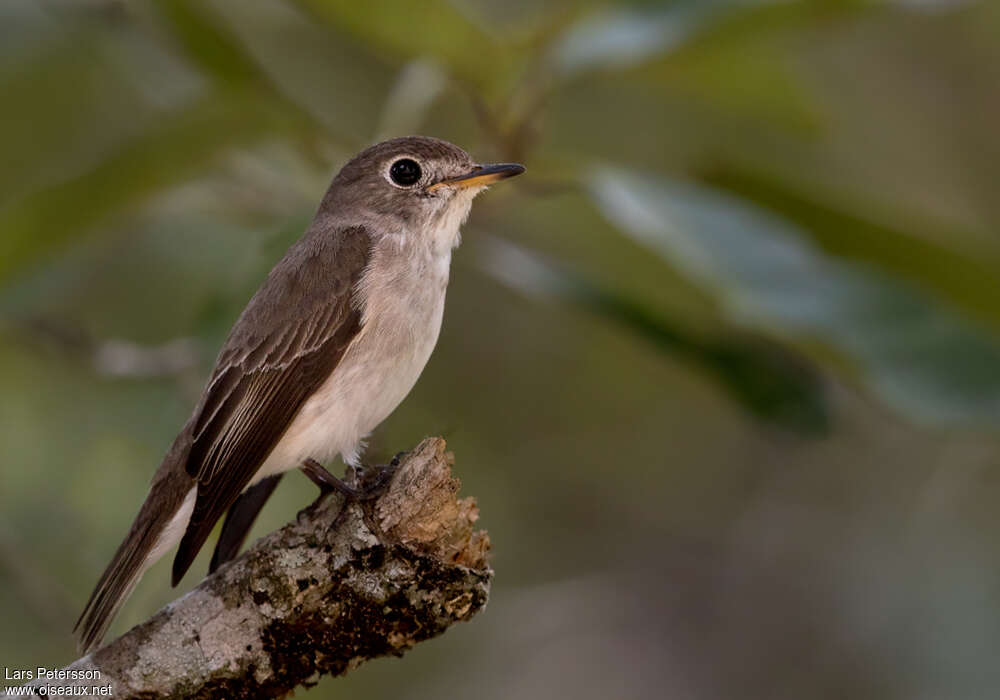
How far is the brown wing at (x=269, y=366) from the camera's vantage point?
13.5 feet

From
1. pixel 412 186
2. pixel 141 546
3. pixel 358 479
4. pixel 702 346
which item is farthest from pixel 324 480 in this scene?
pixel 702 346

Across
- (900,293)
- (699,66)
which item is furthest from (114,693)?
(699,66)

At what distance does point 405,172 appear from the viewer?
492 cm

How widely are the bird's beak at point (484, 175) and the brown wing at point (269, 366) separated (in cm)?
35

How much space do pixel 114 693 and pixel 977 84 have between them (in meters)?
5.87

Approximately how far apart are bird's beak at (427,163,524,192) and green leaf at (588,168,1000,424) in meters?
0.29

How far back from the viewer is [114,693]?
3277 mm

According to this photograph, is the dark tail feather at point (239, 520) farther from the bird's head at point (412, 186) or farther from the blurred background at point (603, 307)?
the bird's head at point (412, 186)

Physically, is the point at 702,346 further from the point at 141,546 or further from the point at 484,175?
the point at 141,546

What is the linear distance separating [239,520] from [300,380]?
18.4 inches

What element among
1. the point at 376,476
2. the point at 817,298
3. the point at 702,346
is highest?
the point at 702,346

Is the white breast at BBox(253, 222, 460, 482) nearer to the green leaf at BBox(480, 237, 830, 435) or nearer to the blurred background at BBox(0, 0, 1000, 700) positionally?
the blurred background at BBox(0, 0, 1000, 700)

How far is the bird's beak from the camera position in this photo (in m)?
4.49

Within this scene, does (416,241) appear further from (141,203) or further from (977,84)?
(977,84)
